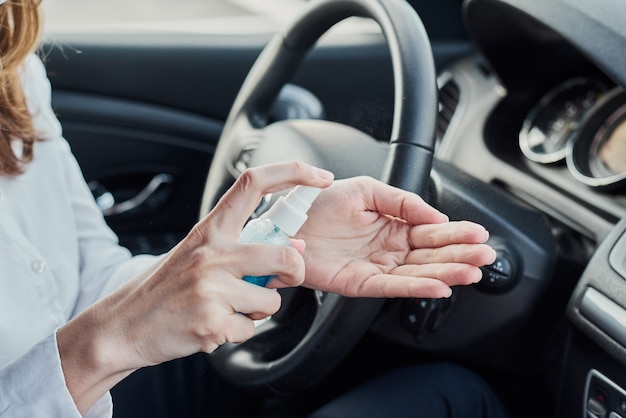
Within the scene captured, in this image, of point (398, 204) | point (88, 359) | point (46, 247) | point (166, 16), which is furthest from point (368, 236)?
point (166, 16)

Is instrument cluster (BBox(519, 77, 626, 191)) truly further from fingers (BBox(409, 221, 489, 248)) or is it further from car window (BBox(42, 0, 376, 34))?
car window (BBox(42, 0, 376, 34))

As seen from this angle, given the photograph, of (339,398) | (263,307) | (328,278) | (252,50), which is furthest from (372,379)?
(252,50)

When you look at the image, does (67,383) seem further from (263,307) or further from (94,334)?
(263,307)

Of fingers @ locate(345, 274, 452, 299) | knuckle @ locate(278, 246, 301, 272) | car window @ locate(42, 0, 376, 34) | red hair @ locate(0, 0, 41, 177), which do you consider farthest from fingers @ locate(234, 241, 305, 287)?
car window @ locate(42, 0, 376, 34)

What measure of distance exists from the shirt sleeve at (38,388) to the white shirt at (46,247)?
0.28 feet

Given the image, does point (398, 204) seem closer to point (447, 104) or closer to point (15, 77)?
point (15, 77)

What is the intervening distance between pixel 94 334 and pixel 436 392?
1.64ft

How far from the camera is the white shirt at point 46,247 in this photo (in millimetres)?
926

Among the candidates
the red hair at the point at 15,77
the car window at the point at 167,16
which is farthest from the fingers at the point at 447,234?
the car window at the point at 167,16

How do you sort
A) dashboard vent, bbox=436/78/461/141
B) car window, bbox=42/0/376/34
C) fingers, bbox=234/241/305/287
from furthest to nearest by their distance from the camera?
car window, bbox=42/0/376/34 → dashboard vent, bbox=436/78/461/141 → fingers, bbox=234/241/305/287

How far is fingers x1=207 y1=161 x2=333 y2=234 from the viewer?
645mm

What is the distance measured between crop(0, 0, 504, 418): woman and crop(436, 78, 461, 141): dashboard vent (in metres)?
0.62

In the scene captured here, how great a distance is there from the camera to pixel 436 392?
1.04 m

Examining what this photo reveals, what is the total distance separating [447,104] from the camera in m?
1.41
